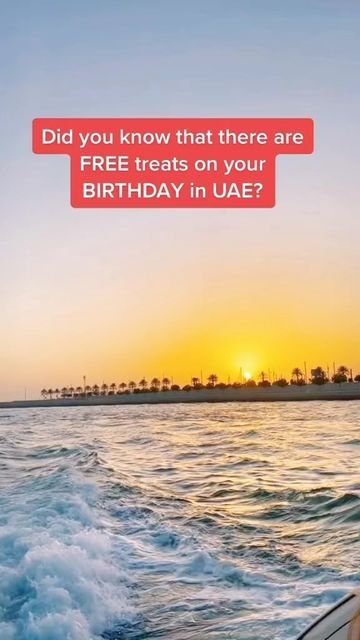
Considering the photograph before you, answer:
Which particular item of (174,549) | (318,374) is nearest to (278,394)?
(318,374)

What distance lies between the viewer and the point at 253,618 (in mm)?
6516

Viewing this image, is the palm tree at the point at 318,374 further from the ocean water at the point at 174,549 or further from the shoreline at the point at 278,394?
the ocean water at the point at 174,549

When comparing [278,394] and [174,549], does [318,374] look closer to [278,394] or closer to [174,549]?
[278,394]

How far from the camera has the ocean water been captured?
649 cm

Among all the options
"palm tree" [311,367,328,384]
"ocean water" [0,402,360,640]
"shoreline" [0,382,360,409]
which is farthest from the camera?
"palm tree" [311,367,328,384]

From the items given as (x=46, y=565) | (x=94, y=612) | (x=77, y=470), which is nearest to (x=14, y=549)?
(x=46, y=565)

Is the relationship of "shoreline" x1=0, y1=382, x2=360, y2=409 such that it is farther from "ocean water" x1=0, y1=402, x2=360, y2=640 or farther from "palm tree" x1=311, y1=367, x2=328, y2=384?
"ocean water" x1=0, y1=402, x2=360, y2=640

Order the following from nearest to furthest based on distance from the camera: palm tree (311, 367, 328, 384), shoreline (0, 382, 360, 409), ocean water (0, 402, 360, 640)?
ocean water (0, 402, 360, 640) → shoreline (0, 382, 360, 409) → palm tree (311, 367, 328, 384)

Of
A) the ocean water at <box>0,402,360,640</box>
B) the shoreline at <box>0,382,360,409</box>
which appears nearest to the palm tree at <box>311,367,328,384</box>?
the shoreline at <box>0,382,360,409</box>

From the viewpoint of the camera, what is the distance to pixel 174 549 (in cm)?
967

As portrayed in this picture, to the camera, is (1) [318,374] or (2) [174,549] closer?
(2) [174,549]

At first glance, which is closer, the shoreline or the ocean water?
the ocean water

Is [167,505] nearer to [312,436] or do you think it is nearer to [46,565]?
[46,565]

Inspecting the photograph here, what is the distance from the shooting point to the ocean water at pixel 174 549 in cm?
649
